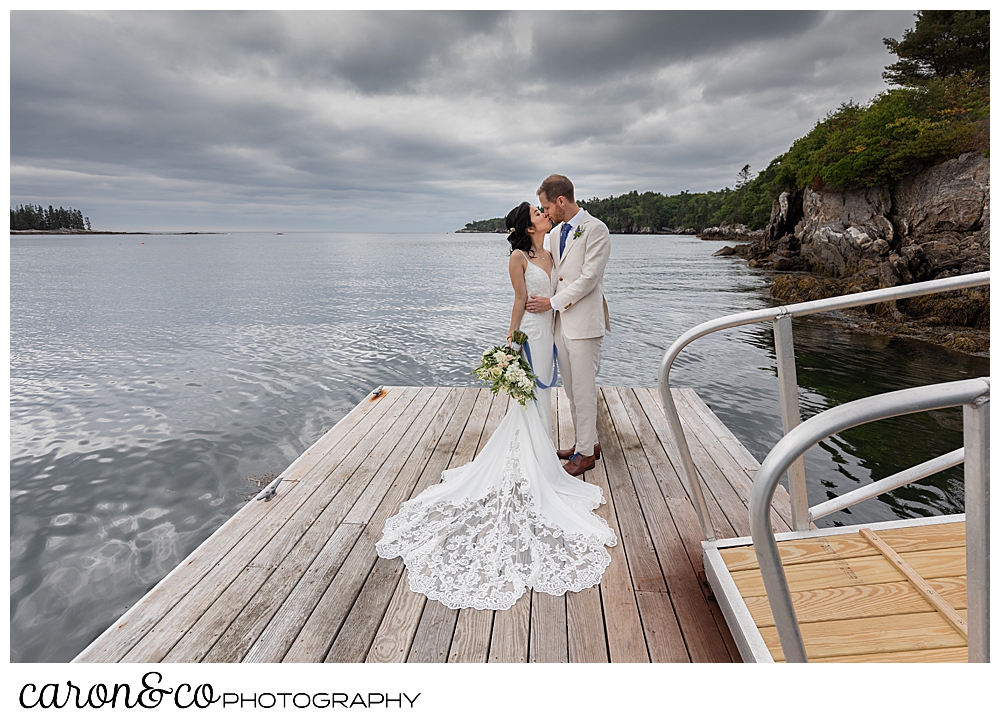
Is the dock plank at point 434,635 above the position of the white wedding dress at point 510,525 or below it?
below

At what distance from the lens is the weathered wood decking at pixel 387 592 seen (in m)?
2.05

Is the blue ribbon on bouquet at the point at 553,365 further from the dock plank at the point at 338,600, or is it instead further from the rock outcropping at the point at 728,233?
the rock outcropping at the point at 728,233

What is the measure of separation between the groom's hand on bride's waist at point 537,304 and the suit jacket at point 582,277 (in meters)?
0.06

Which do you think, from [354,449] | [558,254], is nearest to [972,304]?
[558,254]

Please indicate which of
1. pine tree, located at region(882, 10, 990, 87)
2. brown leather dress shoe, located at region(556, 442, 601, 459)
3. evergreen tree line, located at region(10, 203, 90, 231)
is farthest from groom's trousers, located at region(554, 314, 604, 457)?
evergreen tree line, located at region(10, 203, 90, 231)

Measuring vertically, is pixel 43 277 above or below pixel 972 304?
above

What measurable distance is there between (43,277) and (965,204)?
138 feet

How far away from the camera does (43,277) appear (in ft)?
89.9

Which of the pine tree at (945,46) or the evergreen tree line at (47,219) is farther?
the evergreen tree line at (47,219)

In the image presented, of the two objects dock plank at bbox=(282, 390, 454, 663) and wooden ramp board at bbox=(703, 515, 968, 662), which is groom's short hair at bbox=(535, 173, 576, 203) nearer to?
dock plank at bbox=(282, 390, 454, 663)

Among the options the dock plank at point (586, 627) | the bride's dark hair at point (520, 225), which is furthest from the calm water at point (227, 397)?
the bride's dark hair at point (520, 225)

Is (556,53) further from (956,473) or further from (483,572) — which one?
(483,572)

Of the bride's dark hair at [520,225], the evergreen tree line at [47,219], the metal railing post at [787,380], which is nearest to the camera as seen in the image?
the metal railing post at [787,380]
